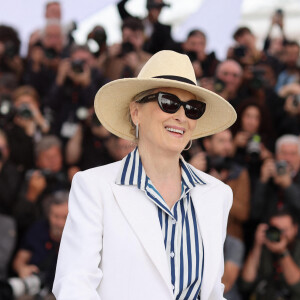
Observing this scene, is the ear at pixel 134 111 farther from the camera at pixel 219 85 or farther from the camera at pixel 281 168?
the camera at pixel 219 85

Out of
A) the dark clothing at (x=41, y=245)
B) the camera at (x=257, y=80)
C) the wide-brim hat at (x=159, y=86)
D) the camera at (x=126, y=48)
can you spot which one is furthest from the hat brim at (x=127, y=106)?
→ the camera at (x=126, y=48)

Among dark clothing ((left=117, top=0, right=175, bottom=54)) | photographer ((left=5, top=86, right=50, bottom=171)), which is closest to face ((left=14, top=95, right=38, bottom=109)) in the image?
photographer ((left=5, top=86, right=50, bottom=171))

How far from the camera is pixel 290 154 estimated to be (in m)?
5.93

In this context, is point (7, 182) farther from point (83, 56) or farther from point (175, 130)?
point (175, 130)

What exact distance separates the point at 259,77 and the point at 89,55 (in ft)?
5.36

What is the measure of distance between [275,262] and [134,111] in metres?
3.12

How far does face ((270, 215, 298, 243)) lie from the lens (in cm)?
536

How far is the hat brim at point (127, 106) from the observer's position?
98.6 inches

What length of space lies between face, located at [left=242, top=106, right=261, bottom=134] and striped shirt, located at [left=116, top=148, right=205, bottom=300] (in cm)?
384

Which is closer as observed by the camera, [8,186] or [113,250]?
[113,250]

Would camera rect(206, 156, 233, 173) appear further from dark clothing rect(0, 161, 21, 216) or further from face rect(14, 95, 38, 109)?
face rect(14, 95, 38, 109)

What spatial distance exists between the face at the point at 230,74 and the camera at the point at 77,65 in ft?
4.23

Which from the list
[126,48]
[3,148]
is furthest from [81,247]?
[126,48]

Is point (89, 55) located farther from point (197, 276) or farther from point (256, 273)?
point (197, 276)
